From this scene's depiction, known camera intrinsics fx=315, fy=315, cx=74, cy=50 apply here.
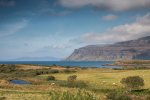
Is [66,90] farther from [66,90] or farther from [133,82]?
[133,82]

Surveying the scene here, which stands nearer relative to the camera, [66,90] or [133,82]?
[66,90]

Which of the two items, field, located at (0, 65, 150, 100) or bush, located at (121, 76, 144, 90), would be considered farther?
bush, located at (121, 76, 144, 90)

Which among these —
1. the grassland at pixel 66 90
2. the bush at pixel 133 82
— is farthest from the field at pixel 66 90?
the bush at pixel 133 82

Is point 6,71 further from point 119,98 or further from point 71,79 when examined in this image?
point 119,98

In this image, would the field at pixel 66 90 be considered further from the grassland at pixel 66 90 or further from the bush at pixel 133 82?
the bush at pixel 133 82

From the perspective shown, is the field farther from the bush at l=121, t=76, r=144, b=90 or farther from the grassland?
the bush at l=121, t=76, r=144, b=90

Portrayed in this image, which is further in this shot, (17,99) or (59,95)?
(17,99)

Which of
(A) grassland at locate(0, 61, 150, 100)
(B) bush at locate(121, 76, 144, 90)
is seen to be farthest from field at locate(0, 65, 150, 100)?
(B) bush at locate(121, 76, 144, 90)

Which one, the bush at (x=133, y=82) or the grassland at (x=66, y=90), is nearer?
the grassland at (x=66, y=90)

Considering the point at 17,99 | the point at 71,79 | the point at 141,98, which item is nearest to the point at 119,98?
the point at 141,98

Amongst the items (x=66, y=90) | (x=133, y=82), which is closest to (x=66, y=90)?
(x=66, y=90)

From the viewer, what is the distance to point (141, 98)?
44344 millimetres

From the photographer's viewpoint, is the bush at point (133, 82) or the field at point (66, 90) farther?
the bush at point (133, 82)

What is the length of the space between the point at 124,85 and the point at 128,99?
28.7m
